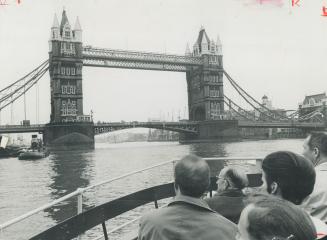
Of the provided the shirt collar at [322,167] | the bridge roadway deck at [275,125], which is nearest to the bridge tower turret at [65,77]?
the bridge roadway deck at [275,125]

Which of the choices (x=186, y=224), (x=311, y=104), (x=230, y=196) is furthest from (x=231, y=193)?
(x=311, y=104)

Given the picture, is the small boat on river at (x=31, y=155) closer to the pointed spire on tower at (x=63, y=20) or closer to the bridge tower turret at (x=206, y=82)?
the pointed spire on tower at (x=63, y=20)

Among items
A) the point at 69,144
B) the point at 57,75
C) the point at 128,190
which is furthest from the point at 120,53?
the point at 128,190

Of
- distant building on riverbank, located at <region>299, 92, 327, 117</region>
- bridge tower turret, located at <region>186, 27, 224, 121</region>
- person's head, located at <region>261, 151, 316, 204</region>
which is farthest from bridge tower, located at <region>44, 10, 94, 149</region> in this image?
distant building on riverbank, located at <region>299, 92, 327, 117</region>

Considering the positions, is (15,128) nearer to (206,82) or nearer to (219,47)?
(206,82)

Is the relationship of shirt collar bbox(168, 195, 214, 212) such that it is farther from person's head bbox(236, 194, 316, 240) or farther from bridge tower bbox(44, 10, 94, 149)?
bridge tower bbox(44, 10, 94, 149)

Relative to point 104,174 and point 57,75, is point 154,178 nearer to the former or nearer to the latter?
point 104,174
